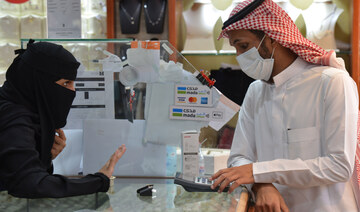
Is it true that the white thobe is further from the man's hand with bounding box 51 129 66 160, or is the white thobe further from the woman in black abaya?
the man's hand with bounding box 51 129 66 160

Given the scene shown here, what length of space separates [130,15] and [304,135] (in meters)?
2.17

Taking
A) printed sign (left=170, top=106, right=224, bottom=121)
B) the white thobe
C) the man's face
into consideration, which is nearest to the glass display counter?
the white thobe

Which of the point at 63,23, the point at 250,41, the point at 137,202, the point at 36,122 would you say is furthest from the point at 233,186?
the point at 63,23

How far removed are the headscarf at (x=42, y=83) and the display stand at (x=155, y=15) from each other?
71.4 inches

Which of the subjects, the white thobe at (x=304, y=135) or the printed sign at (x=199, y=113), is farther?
the printed sign at (x=199, y=113)

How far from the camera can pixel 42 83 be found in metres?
1.42

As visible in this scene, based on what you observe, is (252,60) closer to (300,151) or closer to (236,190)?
(300,151)

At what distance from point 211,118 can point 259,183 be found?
1.47 ft

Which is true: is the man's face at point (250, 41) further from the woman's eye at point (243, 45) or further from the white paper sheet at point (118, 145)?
the white paper sheet at point (118, 145)

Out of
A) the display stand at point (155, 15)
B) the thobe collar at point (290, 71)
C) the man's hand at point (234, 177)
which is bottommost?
the man's hand at point (234, 177)

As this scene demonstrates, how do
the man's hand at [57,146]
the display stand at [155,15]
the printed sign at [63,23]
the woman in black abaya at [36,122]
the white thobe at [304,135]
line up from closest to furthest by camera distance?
1. the woman in black abaya at [36,122]
2. the white thobe at [304,135]
3. the man's hand at [57,146]
4. the printed sign at [63,23]
5. the display stand at [155,15]

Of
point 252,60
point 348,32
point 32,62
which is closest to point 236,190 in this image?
point 252,60

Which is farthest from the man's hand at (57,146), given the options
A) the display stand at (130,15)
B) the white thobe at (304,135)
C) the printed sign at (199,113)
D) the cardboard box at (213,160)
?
the display stand at (130,15)

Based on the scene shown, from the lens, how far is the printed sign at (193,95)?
179 cm
